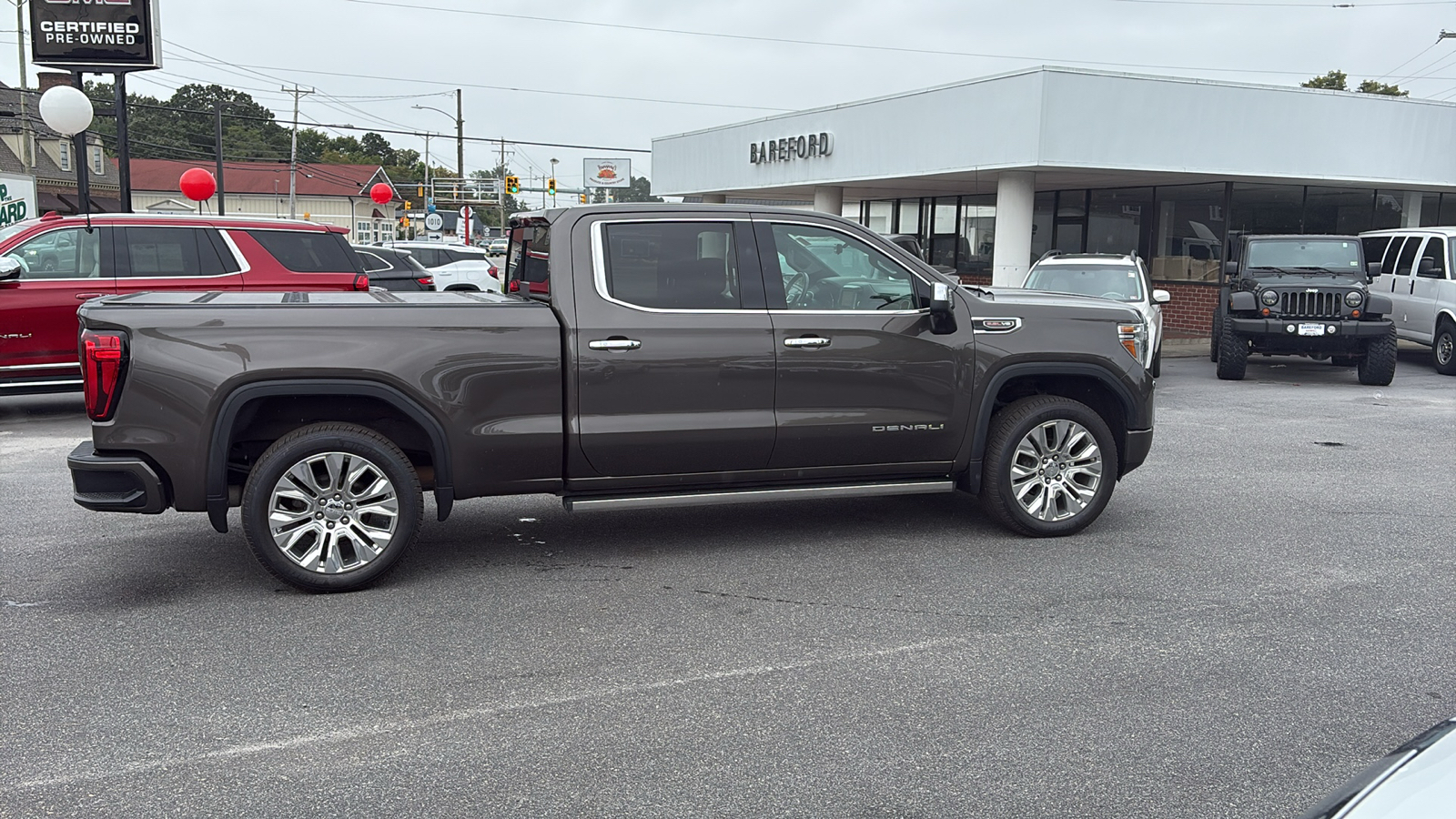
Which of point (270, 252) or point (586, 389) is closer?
point (586, 389)

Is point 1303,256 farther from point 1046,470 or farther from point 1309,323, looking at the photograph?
point 1046,470

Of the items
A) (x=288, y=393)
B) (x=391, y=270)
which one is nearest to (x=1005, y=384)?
(x=288, y=393)

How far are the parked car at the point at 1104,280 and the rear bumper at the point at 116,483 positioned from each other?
36.7 feet

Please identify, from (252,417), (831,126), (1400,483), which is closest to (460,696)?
(252,417)

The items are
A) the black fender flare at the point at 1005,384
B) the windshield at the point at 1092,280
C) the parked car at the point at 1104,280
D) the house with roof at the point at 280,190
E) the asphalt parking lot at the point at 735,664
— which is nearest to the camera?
the asphalt parking lot at the point at 735,664

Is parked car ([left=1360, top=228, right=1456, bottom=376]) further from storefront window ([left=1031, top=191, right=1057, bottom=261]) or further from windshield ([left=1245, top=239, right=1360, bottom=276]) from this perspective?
storefront window ([left=1031, top=191, right=1057, bottom=261])

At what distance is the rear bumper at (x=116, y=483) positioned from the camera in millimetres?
5234

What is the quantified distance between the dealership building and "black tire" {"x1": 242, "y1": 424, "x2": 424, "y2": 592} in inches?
619

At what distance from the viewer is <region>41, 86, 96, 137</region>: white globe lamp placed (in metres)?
14.8

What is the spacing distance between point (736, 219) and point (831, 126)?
2044cm

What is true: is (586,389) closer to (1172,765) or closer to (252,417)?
(252,417)

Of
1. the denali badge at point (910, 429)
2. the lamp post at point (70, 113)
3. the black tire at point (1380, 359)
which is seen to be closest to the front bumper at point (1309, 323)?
the black tire at point (1380, 359)

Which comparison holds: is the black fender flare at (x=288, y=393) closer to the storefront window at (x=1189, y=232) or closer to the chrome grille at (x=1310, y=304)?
the chrome grille at (x=1310, y=304)

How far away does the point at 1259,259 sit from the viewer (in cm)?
1574
